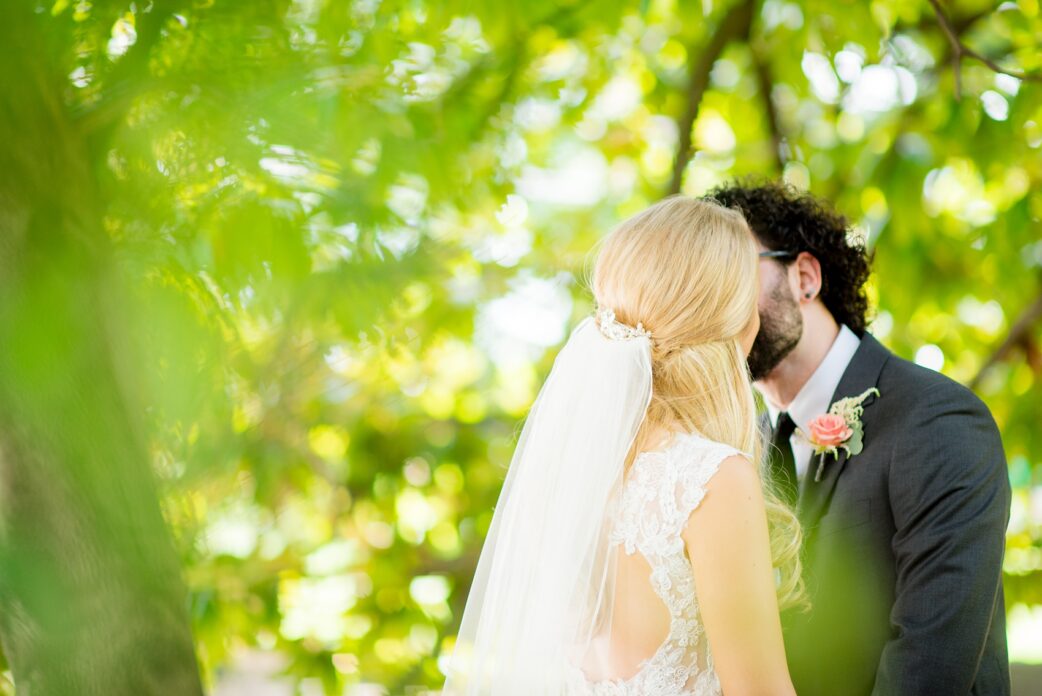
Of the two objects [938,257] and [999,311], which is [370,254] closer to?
[938,257]

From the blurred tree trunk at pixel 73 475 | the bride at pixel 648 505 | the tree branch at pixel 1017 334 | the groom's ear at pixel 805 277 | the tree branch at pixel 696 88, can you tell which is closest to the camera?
the blurred tree trunk at pixel 73 475

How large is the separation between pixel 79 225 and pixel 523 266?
4009mm

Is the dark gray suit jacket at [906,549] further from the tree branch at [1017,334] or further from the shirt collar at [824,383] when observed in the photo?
the tree branch at [1017,334]

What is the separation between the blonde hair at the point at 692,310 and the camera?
2201mm

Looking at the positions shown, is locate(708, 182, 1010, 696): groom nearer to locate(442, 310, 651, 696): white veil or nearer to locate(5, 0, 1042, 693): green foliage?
locate(442, 310, 651, 696): white veil

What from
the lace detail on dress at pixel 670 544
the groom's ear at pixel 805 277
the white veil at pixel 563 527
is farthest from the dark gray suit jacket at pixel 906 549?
the white veil at pixel 563 527

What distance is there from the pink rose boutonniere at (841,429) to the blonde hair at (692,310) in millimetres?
496

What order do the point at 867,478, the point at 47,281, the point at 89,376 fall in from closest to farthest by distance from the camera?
the point at 47,281
the point at 89,376
the point at 867,478

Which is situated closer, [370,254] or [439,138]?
[370,254]

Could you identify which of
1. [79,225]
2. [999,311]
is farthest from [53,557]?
[999,311]

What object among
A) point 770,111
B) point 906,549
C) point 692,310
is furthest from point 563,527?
point 770,111

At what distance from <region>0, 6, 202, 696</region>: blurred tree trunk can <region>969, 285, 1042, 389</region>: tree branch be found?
12.5 ft

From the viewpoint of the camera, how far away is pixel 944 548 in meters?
2.38

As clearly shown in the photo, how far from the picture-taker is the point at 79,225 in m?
1.51
